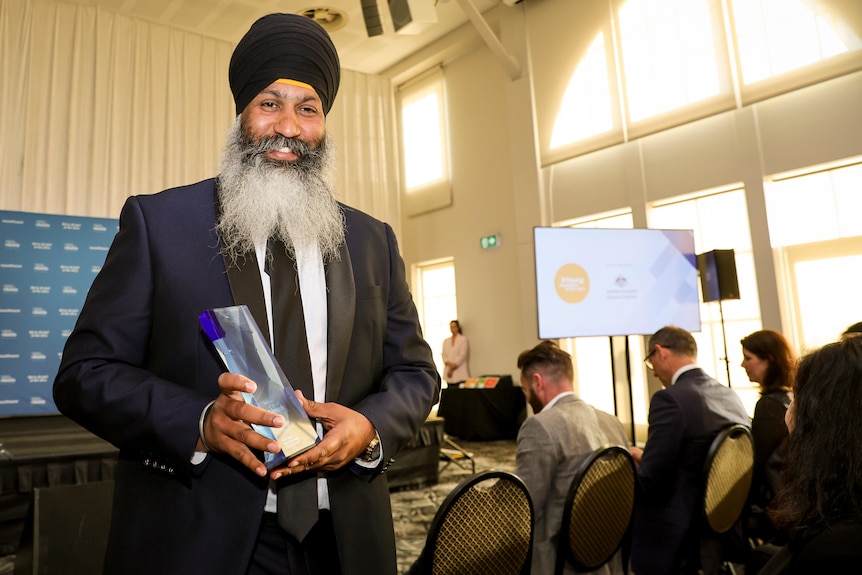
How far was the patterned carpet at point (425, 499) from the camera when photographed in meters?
3.79

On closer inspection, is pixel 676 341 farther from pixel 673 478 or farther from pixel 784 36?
pixel 784 36

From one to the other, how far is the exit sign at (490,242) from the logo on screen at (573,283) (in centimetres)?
433

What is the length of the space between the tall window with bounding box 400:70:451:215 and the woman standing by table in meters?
2.18

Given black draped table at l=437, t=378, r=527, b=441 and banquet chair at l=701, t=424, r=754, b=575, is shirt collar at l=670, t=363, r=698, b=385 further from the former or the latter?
black draped table at l=437, t=378, r=527, b=441

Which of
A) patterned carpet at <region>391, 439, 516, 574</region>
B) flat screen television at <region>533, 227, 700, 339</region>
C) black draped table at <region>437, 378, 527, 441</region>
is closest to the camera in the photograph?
patterned carpet at <region>391, 439, 516, 574</region>

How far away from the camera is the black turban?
114 cm

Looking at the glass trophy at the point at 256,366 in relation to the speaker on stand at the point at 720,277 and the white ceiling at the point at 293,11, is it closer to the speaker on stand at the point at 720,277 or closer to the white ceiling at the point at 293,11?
the speaker on stand at the point at 720,277

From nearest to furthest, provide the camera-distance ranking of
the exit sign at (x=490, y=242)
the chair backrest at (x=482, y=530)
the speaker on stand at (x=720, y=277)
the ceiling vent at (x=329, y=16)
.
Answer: the chair backrest at (x=482, y=530) < the speaker on stand at (x=720, y=277) < the ceiling vent at (x=329, y=16) < the exit sign at (x=490, y=242)

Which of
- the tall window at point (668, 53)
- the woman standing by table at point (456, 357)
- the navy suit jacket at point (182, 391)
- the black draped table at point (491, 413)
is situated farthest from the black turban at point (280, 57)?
the woman standing by table at point (456, 357)

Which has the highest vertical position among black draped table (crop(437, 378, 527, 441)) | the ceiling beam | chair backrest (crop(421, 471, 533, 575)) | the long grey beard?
the ceiling beam

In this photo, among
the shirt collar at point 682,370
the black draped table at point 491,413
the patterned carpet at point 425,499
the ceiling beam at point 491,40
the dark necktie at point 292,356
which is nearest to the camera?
the dark necktie at point 292,356

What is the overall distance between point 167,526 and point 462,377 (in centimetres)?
814

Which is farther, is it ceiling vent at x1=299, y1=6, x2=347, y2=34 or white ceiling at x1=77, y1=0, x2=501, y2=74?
ceiling vent at x1=299, y1=6, x2=347, y2=34

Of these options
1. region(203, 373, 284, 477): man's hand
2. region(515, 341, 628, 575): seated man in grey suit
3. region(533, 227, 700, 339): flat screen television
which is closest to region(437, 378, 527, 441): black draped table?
region(533, 227, 700, 339): flat screen television
